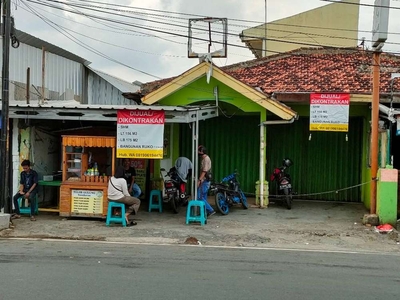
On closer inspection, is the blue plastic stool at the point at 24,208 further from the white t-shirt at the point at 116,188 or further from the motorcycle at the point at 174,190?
the motorcycle at the point at 174,190

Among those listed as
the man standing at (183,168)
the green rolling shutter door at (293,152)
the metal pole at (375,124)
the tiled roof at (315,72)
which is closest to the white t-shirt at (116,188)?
the man standing at (183,168)

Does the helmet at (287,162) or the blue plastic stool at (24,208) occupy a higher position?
the helmet at (287,162)

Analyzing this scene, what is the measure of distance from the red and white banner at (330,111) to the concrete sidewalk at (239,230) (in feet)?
7.82

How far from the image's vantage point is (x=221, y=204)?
1309 cm

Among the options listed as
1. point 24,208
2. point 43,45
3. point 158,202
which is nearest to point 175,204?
point 158,202

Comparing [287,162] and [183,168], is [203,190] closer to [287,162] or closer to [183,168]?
[183,168]

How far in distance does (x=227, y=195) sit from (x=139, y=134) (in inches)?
126

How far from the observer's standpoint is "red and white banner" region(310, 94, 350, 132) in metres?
13.2

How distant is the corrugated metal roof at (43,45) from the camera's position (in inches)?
731

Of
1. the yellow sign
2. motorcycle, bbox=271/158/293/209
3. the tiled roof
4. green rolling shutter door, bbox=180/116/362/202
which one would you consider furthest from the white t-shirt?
green rolling shutter door, bbox=180/116/362/202

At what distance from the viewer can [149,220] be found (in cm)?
1219

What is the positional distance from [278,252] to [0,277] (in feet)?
15.7

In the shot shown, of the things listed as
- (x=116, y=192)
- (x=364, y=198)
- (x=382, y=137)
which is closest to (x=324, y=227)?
(x=382, y=137)

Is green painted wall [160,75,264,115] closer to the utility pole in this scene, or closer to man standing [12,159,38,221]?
the utility pole
